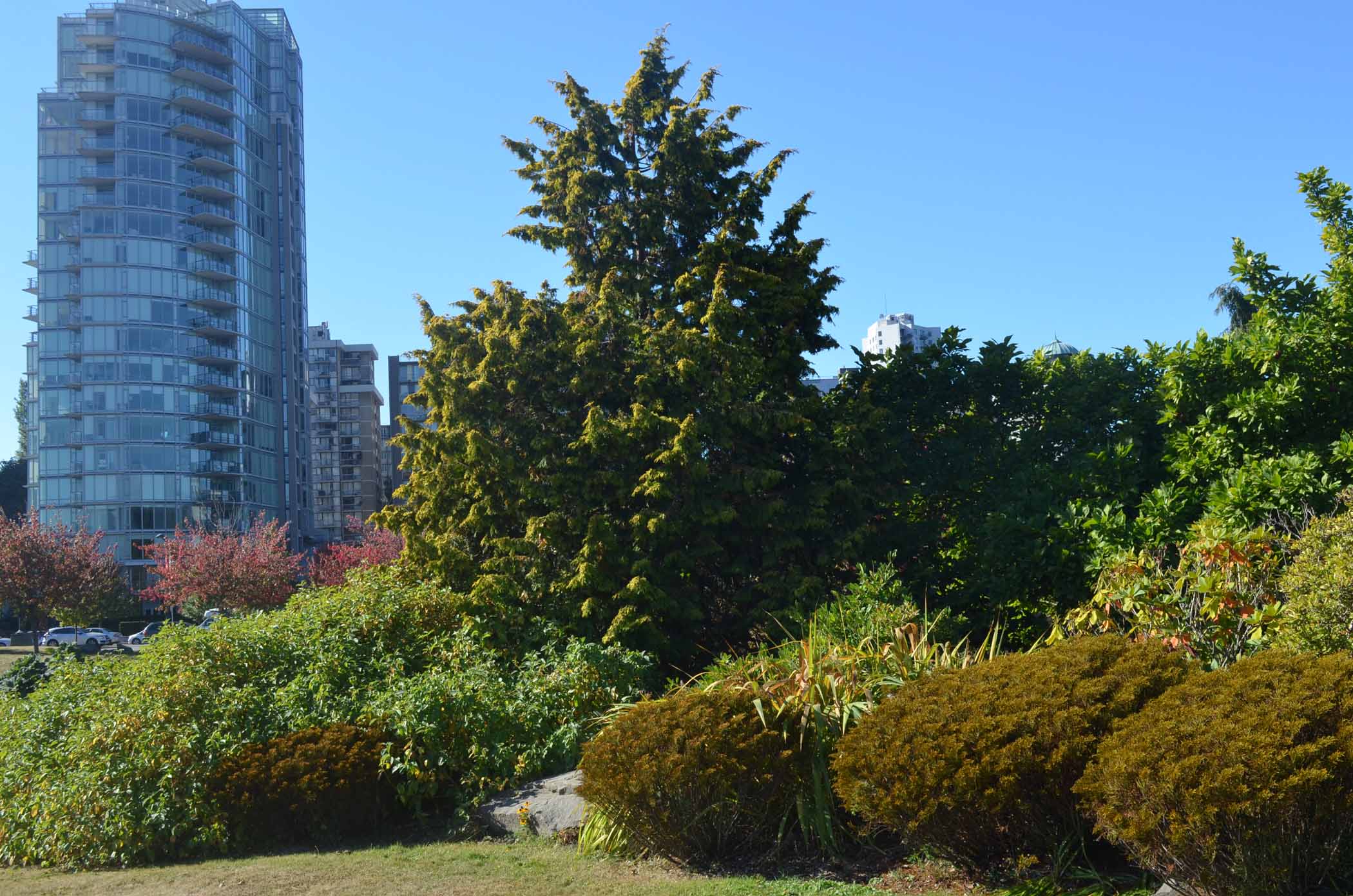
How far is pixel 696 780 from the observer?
755 cm

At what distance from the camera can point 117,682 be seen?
11.3m

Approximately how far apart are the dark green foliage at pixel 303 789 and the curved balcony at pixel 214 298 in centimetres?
6605

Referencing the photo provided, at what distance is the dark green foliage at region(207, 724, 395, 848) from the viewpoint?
9305mm

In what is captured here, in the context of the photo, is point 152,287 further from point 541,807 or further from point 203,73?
point 541,807

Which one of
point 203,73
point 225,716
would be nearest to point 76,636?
point 203,73

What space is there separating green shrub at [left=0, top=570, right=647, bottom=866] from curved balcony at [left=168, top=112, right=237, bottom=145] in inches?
2628

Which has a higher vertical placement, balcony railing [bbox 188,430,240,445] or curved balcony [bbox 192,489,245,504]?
balcony railing [bbox 188,430,240,445]

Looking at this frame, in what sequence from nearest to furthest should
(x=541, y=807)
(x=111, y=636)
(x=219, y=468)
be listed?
(x=541, y=807) < (x=111, y=636) < (x=219, y=468)

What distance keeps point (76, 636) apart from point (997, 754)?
52.3m

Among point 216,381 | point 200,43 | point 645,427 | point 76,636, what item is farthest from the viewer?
point 200,43

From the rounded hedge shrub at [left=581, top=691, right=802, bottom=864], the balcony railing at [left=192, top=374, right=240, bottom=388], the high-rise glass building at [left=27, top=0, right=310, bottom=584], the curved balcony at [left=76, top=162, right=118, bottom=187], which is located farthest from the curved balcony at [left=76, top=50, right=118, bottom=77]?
the rounded hedge shrub at [left=581, top=691, right=802, bottom=864]

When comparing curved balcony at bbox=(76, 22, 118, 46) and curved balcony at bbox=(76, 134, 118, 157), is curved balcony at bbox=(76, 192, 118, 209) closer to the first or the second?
curved balcony at bbox=(76, 134, 118, 157)

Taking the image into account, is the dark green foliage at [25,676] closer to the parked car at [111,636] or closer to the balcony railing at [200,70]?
the parked car at [111,636]

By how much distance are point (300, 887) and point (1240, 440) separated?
904 centimetres
